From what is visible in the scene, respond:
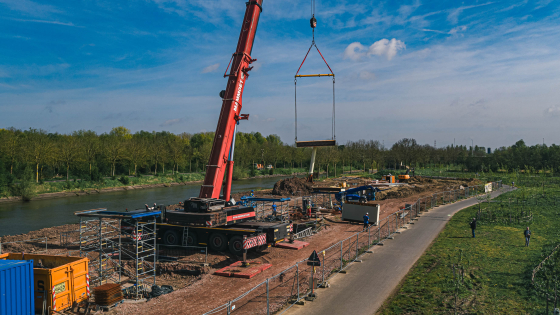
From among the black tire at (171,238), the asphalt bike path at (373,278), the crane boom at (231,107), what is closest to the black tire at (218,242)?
the black tire at (171,238)

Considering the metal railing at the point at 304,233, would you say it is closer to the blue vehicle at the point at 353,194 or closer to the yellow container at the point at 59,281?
the blue vehicle at the point at 353,194

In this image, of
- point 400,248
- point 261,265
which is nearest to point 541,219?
point 400,248

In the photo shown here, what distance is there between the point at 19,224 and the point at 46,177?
38.1m

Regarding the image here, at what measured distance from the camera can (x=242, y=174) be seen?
312 ft

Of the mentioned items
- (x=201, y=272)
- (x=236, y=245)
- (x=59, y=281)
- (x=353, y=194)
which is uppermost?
(x=353, y=194)

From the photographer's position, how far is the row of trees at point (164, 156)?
6128 centimetres

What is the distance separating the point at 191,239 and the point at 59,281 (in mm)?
9129

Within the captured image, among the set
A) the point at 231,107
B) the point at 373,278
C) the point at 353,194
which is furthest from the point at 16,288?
the point at 353,194

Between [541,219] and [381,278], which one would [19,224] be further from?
[541,219]

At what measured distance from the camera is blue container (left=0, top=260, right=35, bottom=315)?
10.1 metres

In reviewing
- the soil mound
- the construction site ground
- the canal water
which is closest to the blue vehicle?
the construction site ground

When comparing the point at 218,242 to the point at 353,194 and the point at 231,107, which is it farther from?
the point at 353,194

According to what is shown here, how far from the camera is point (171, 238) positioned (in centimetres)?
2119

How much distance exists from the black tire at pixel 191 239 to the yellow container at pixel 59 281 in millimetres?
7779
